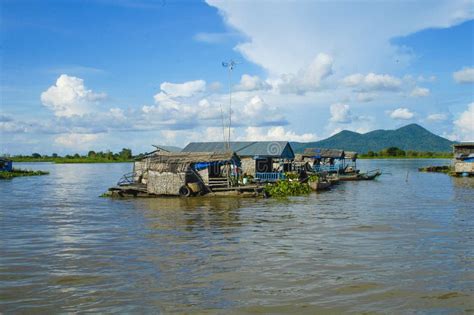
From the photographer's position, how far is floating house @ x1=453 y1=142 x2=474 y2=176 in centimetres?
4225

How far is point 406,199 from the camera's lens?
23.9m

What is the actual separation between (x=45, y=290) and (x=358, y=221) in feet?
35.7

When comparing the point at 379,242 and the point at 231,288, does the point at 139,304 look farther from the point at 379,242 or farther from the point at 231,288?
the point at 379,242

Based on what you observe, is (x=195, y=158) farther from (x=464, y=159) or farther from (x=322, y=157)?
(x=464, y=159)

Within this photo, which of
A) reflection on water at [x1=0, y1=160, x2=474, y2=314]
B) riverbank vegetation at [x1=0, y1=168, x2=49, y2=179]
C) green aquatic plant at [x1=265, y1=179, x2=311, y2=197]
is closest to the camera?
reflection on water at [x1=0, y1=160, x2=474, y2=314]

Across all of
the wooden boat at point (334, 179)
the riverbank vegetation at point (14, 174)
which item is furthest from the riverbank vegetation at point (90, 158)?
the wooden boat at point (334, 179)

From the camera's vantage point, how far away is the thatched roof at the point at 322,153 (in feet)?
132

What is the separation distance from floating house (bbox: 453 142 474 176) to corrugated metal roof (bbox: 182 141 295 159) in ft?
65.2

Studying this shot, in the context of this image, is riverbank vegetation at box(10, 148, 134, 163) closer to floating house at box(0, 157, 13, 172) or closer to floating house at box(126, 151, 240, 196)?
floating house at box(0, 157, 13, 172)

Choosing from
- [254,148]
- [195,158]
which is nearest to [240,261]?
[195,158]

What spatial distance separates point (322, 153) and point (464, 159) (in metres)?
13.8

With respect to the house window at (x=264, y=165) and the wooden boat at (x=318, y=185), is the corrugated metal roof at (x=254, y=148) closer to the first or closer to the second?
the house window at (x=264, y=165)

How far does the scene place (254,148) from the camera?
30.7 m

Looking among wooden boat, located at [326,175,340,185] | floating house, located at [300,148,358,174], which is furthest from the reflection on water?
floating house, located at [300,148,358,174]
